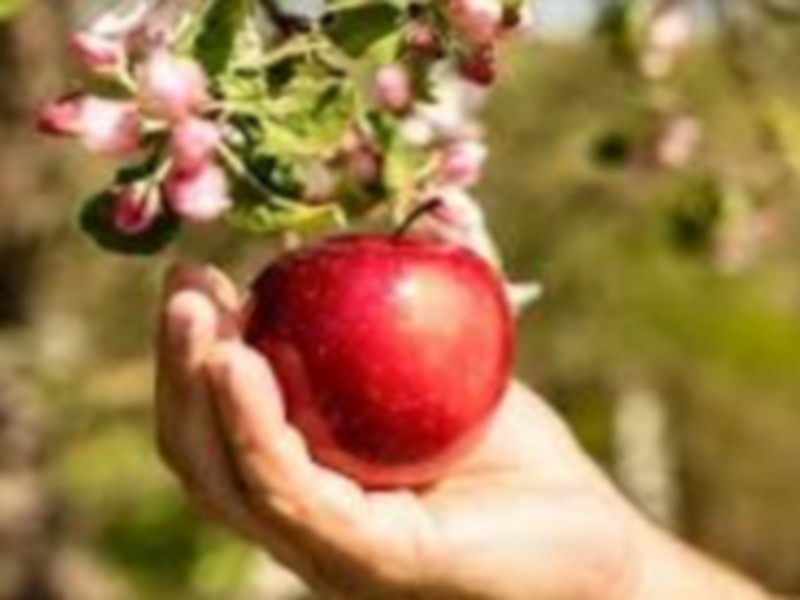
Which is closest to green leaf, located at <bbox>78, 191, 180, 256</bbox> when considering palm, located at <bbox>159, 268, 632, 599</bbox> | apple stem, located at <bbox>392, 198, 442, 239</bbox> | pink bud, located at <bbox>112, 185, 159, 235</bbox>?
pink bud, located at <bbox>112, 185, 159, 235</bbox>

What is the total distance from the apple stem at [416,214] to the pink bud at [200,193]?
1.07ft

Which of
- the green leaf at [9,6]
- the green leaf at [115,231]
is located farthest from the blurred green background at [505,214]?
the green leaf at [115,231]

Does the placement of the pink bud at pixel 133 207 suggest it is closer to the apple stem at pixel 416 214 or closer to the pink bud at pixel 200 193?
the pink bud at pixel 200 193

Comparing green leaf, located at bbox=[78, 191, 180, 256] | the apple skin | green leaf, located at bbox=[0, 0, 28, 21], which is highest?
green leaf, located at bbox=[0, 0, 28, 21]

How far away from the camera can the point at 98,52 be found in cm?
225

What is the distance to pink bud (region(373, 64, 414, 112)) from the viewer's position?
2.63m

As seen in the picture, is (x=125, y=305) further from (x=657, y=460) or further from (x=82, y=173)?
(x=657, y=460)

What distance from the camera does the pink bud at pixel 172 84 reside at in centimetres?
218

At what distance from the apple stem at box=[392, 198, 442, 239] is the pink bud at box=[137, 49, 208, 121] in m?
0.36

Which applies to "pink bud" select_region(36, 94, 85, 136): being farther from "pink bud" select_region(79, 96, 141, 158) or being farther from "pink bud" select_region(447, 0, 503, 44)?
"pink bud" select_region(447, 0, 503, 44)

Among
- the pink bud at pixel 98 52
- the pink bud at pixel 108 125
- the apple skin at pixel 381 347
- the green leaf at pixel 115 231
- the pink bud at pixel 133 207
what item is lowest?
the apple skin at pixel 381 347

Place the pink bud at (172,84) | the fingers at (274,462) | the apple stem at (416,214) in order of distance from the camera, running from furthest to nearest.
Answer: the apple stem at (416,214) → the fingers at (274,462) → the pink bud at (172,84)

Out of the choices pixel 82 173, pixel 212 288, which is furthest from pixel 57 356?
pixel 212 288

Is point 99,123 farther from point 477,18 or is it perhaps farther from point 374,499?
point 374,499
